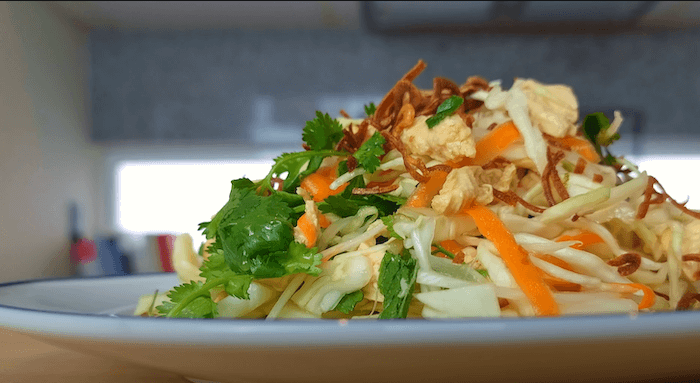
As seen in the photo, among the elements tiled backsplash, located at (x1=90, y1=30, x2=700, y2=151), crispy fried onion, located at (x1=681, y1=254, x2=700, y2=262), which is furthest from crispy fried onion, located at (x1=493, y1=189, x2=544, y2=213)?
tiled backsplash, located at (x1=90, y1=30, x2=700, y2=151)

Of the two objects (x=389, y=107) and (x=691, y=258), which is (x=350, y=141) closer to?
(x=389, y=107)

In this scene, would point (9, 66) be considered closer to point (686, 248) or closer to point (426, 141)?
point (426, 141)

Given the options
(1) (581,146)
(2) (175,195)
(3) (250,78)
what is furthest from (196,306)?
(2) (175,195)

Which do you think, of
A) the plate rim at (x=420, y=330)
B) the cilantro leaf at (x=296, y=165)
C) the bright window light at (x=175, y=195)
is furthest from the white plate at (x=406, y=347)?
the bright window light at (x=175, y=195)

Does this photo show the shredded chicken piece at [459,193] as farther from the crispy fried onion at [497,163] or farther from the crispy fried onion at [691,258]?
the crispy fried onion at [691,258]

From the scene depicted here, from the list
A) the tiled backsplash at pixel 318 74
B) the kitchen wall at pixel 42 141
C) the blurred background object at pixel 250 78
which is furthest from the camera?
the tiled backsplash at pixel 318 74

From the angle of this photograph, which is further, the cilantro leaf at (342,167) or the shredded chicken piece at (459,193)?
the cilantro leaf at (342,167)
